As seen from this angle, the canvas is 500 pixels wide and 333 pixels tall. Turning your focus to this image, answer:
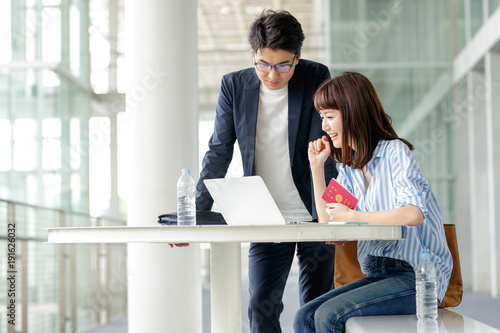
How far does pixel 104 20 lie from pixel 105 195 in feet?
12.3

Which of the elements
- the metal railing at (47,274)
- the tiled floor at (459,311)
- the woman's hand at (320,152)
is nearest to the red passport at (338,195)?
the woman's hand at (320,152)

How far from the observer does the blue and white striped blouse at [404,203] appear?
5.93 ft

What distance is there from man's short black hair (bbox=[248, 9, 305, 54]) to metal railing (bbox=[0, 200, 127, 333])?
8.07 ft

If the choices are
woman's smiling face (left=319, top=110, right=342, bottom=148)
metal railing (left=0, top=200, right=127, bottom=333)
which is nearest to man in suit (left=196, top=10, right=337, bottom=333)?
woman's smiling face (left=319, top=110, right=342, bottom=148)

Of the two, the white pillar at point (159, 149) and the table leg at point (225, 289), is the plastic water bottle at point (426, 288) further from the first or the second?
the white pillar at point (159, 149)

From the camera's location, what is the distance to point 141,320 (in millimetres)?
3463

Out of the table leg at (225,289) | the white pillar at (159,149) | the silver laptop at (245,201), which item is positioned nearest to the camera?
the silver laptop at (245,201)

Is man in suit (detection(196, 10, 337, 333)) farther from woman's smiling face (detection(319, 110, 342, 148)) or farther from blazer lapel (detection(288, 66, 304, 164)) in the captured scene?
woman's smiling face (detection(319, 110, 342, 148))

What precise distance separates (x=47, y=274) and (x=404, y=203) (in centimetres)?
504

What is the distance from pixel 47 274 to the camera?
6.14 m

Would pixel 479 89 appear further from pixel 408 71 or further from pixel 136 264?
pixel 136 264

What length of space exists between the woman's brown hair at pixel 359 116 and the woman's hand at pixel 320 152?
127 mm

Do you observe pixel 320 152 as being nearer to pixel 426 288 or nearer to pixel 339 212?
pixel 339 212

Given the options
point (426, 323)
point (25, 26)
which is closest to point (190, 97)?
point (426, 323)
